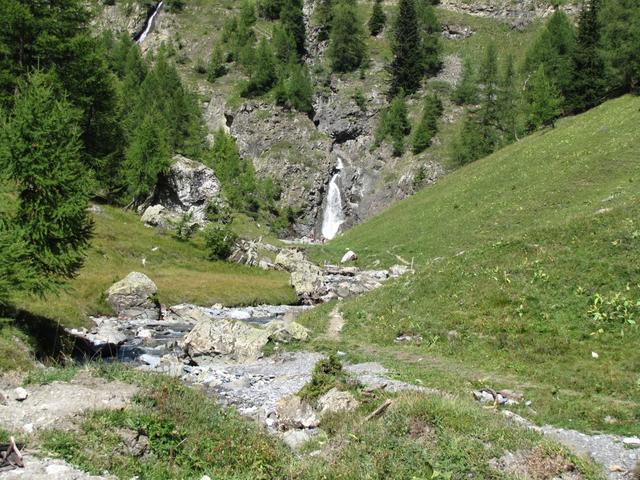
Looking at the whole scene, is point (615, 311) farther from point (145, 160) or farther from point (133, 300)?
point (145, 160)

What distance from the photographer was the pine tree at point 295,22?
169375 millimetres

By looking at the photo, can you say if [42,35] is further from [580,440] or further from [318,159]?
[318,159]

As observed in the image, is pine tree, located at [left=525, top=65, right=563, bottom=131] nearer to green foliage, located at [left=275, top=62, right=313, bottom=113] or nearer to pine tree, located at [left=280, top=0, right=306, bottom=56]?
green foliage, located at [left=275, top=62, right=313, bottom=113]

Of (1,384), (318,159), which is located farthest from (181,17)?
(1,384)

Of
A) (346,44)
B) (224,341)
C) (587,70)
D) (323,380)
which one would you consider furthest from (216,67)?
(323,380)

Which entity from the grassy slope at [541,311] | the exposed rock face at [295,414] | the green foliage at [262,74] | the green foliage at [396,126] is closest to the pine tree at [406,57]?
the green foliage at [396,126]

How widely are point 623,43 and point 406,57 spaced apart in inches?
2781

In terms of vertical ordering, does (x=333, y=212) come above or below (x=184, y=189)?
below

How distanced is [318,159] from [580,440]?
12130 cm

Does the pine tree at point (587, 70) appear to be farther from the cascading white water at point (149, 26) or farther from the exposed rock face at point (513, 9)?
the cascading white water at point (149, 26)

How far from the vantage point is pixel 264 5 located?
187000 millimetres

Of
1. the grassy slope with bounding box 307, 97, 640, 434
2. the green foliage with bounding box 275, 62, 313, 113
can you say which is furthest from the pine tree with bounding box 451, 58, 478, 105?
the grassy slope with bounding box 307, 97, 640, 434

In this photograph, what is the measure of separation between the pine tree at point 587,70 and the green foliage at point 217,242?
193 ft

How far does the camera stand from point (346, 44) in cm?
15038
